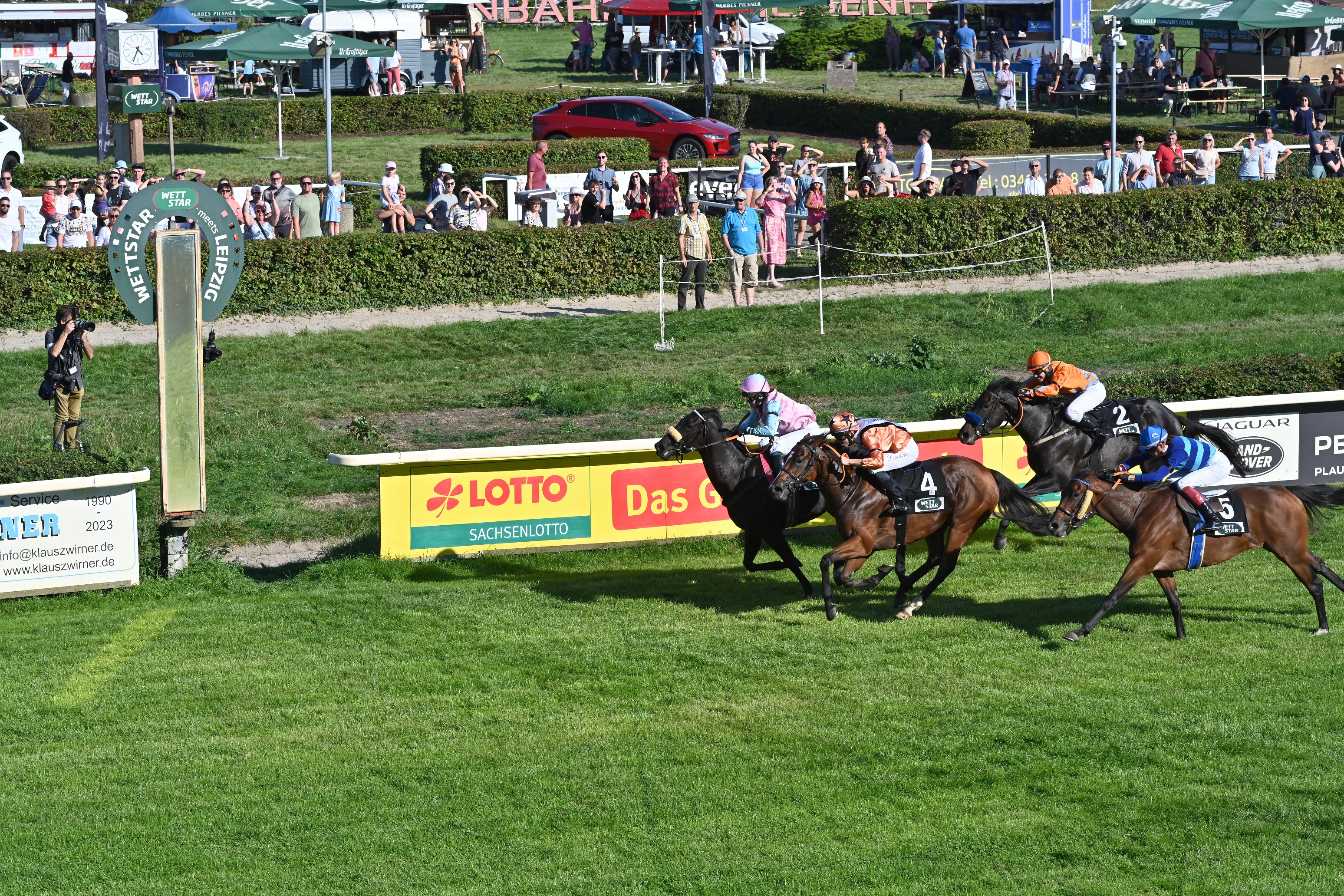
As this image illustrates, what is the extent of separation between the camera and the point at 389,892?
26.8 feet

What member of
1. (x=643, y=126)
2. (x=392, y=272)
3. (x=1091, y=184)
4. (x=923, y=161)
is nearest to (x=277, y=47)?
(x=643, y=126)

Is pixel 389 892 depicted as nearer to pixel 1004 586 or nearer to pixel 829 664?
pixel 829 664

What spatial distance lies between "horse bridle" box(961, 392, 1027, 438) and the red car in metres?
21.2

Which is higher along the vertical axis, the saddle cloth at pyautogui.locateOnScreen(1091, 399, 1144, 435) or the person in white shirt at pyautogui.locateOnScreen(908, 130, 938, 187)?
the person in white shirt at pyautogui.locateOnScreen(908, 130, 938, 187)

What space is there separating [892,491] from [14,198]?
1694 centimetres

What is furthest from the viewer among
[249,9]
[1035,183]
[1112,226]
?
[249,9]

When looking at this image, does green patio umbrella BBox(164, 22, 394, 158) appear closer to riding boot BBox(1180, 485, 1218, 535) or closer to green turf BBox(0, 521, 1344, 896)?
green turf BBox(0, 521, 1344, 896)

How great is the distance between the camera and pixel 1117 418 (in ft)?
45.6

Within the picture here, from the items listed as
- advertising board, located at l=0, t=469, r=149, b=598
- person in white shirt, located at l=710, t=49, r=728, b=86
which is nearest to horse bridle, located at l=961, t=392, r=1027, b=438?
advertising board, located at l=0, t=469, r=149, b=598

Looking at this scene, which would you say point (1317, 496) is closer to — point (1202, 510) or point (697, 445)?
point (1202, 510)

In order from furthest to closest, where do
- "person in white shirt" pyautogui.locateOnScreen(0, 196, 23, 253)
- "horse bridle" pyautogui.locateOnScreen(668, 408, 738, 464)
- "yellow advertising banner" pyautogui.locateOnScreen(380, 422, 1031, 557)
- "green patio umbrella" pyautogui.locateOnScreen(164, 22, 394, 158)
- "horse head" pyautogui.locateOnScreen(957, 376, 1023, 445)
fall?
1. "green patio umbrella" pyautogui.locateOnScreen(164, 22, 394, 158)
2. "person in white shirt" pyautogui.locateOnScreen(0, 196, 23, 253)
3. "yellow advertising banner" pyautogui.locateOnScreen(380, 422, 1031, 557)
4. "horse head" pyautogui.locateOnScreen(957, 376, 1023, 445)
5. "horse bridle" pyautogui.locateOnScreen(668, 408, 738, 464)

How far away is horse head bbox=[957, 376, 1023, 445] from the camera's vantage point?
13.3m

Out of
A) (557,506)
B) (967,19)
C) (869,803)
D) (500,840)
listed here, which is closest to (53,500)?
(557,506)

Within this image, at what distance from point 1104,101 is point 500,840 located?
36694mm
